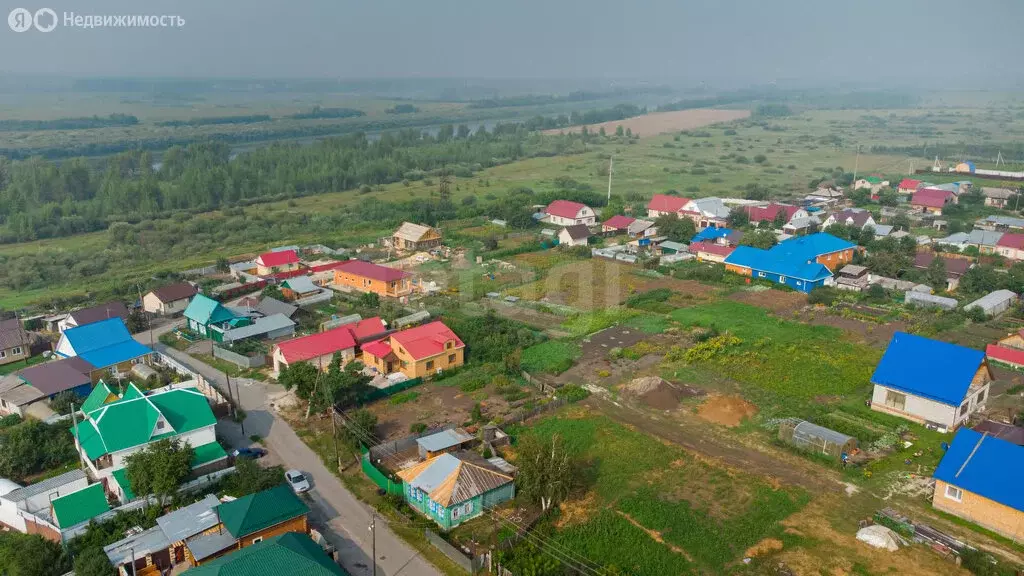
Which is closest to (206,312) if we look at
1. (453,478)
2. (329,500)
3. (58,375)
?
(58,375)

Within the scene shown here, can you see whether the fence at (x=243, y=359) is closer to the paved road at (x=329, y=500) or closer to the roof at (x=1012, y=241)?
the paved road at (x=329, y=500)

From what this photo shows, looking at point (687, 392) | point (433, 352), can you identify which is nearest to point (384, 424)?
point (433, 352)

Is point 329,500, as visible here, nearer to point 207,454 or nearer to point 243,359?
point 207,454

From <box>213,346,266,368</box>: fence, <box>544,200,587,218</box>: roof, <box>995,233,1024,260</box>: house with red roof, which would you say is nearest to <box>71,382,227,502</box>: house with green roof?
<box>213,346,266,368</box>: fence

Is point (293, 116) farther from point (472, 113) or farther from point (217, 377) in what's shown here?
point (217, 377)

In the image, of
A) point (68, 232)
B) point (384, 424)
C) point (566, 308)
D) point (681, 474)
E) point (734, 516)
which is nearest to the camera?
point (734, 516)

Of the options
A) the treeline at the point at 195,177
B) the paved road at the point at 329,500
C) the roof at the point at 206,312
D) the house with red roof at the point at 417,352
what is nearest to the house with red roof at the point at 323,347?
the house with red roof at the point at 417,352
